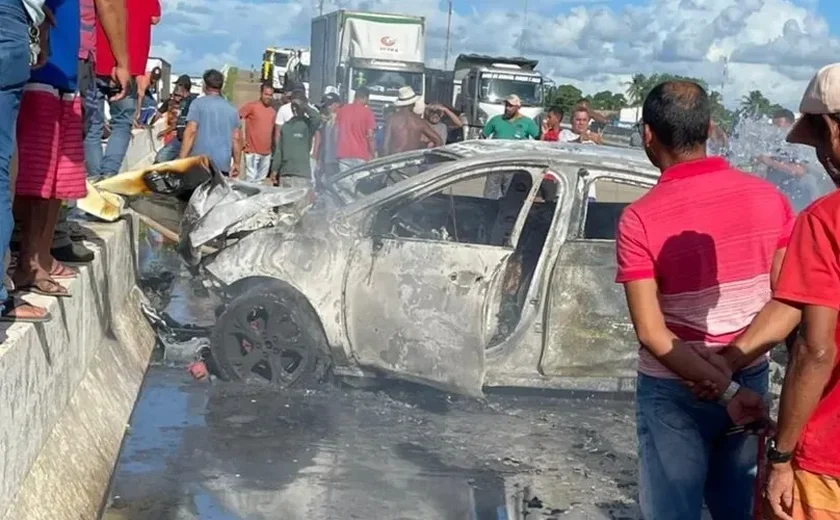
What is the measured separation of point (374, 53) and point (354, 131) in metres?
17.8

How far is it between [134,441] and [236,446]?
21.8 inches

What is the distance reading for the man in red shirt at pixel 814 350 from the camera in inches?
105

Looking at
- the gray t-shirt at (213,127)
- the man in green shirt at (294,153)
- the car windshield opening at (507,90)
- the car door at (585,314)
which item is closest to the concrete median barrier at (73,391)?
the car door at (585,314)

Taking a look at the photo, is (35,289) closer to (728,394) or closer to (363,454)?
(363,454)

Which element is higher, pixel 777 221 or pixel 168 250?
pixel 777 221

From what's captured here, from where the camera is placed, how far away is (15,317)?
13.8ft

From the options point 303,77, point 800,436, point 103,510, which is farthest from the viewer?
point 303,77

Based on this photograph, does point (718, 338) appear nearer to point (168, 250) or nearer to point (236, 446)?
point (236, 446)

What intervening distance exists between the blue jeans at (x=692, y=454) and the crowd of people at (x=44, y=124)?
7.31ft

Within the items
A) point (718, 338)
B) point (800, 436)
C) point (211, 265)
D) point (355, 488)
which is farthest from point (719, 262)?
point (211, 265)

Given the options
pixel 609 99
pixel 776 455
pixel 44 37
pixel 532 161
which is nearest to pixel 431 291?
pixel 532 161

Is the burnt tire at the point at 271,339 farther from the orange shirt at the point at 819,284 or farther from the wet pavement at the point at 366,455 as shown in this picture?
the orange shirt at the point at 819,284

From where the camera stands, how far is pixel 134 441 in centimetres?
630

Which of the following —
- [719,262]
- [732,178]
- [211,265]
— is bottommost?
[211,265]
